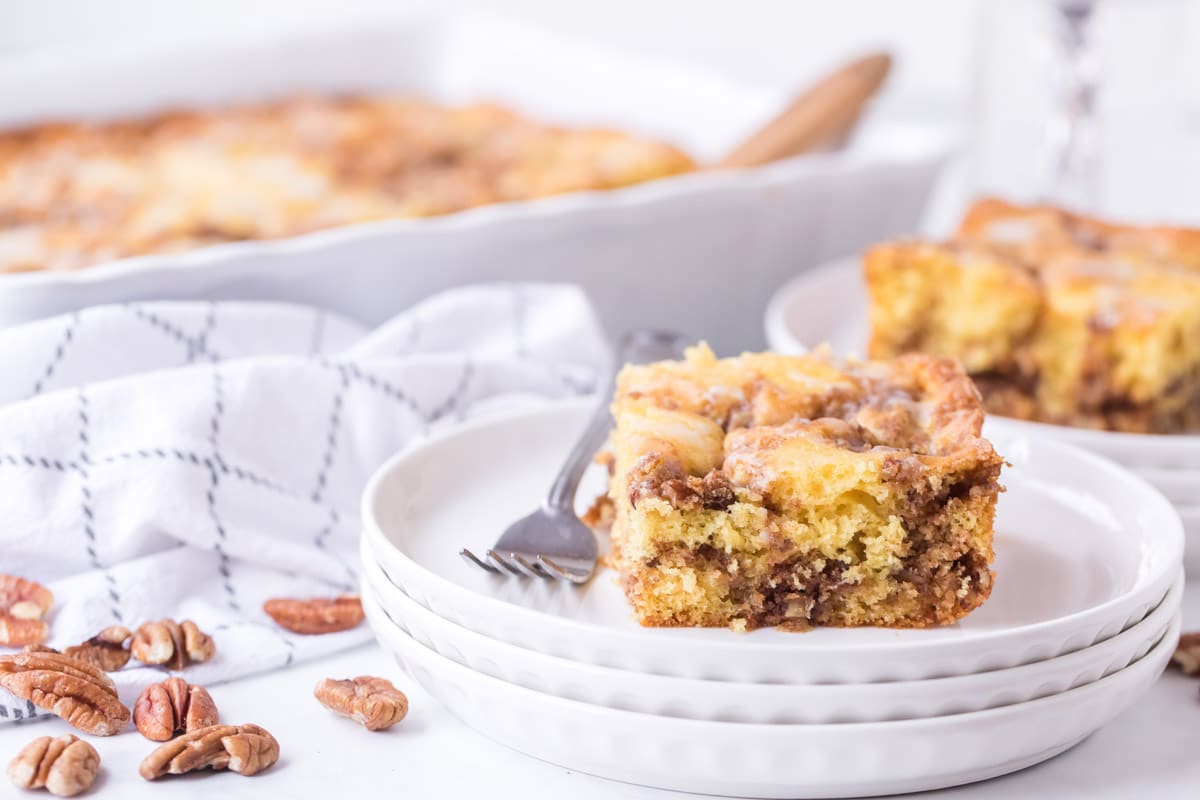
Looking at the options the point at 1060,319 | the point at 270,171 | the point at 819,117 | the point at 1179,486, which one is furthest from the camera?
the point at 270,171

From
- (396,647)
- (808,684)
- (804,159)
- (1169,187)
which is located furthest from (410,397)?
(1169,187)

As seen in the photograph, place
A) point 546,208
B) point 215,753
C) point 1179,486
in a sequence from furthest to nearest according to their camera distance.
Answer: point 546,208 → point 1179,486 → point 215,753

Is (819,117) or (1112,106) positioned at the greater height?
(819,117)

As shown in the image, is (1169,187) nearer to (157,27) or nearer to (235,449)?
(235,449)

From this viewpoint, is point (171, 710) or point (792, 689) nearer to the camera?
point (792, 689)

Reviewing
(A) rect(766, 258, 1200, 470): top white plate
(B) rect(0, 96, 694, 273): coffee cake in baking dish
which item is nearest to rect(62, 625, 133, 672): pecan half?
(B) rect(0, 96, 694, 273): coffee cake in baking dish

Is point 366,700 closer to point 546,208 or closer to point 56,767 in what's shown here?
point 56,767

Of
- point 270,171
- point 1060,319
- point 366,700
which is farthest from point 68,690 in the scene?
point 270,171
